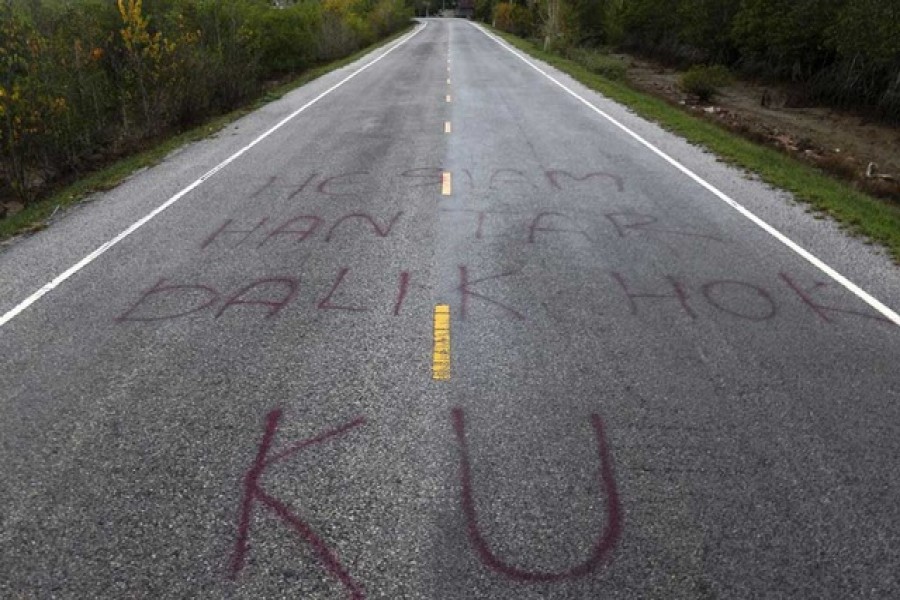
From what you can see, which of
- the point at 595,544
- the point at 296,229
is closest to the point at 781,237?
the point at 296,229

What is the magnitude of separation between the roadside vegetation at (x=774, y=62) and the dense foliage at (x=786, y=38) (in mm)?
38

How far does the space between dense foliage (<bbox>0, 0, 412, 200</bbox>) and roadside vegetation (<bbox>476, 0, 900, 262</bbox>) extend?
38.1 ft

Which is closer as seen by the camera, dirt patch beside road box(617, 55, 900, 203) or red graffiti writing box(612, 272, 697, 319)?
red graffiti writing box(612, 272, 697, 319)

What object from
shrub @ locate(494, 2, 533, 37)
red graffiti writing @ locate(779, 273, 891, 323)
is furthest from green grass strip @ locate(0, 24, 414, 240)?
shrub @ locate(494, 2, 533, 37)

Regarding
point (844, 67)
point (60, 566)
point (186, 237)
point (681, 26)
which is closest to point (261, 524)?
point (60, 566)

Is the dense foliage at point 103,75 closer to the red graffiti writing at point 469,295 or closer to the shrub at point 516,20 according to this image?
the red graffiti writing at point 469,295

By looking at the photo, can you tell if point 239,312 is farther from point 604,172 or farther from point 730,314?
point 604,172

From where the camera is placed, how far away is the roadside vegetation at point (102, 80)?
12242mm

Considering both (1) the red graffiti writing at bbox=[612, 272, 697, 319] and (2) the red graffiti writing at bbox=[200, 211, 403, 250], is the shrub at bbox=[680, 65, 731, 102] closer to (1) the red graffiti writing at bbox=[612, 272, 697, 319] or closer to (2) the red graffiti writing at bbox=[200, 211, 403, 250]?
(2) the red graffiti writing at bbox=[200, 211, 403, 250]

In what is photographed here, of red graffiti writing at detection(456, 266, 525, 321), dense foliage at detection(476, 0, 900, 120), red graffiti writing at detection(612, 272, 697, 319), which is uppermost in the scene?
dense foliage at detection(476, 0, 900, 120)

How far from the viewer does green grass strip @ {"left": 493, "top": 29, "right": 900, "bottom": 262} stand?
8.61 m

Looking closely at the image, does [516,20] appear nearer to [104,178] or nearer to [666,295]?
[104,178]

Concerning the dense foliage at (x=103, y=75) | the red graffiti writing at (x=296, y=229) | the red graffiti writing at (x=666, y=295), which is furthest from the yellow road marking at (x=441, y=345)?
the dense foliage at (x=103, y=75)

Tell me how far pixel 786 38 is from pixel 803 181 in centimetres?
1790
